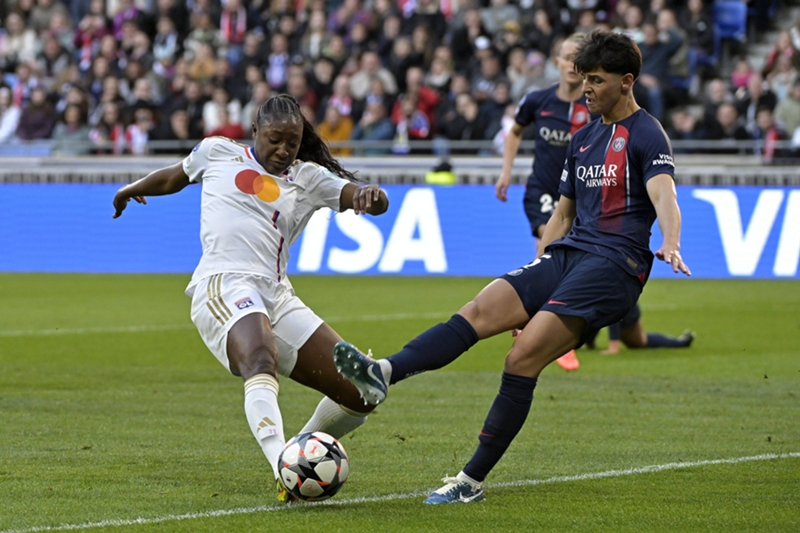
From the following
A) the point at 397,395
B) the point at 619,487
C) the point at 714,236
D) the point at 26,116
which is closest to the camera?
the point at 619,487

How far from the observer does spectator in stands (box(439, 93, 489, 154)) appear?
71.4ft

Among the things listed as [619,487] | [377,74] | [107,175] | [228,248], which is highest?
[228,248]

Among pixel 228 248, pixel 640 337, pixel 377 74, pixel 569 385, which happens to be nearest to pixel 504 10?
pixel 377 74

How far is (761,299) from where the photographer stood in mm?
16781

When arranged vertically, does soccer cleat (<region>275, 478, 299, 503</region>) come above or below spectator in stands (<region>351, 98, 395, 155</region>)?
above

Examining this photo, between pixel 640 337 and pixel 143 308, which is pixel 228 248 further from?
pixel 143 308

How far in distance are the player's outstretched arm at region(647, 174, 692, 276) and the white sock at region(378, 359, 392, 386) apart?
1.24 m

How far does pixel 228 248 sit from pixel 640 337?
271 inches

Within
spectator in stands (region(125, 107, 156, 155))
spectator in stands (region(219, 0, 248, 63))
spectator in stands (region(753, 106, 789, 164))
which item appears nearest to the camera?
spectator in stands (region(753, 106, 789, 164))

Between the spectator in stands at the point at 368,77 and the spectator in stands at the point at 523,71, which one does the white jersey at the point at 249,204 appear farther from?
the spectator in stands at the point at 368,77

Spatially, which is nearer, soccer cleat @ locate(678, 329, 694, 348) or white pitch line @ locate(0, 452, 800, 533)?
white pitch line @ locate(0, 452, 800, 533)

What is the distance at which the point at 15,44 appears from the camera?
1101 inches

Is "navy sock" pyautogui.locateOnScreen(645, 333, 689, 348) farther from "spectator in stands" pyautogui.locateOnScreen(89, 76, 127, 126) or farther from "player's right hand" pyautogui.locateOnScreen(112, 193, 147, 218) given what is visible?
"spectator in stands" pyautogui.locateOnScreen(89, 76, 127, 126)

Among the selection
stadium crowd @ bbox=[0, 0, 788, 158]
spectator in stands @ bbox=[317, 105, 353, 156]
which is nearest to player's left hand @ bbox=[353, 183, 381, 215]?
stadium crowd @ bbox=[0, 0, 788, 158]
